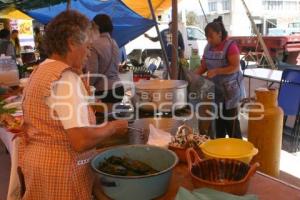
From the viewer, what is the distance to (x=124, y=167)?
1359mm

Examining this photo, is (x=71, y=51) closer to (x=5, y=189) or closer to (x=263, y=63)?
(x=5, y=189)

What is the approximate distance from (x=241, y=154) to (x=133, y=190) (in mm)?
477

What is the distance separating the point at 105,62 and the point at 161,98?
1.13m

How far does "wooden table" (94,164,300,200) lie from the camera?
1274 millimetres

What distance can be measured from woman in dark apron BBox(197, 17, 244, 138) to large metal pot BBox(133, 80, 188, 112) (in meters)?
0.95

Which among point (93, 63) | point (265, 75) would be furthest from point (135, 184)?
point (265, 75)

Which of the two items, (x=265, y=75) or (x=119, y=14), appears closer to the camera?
(x=265, y=75)

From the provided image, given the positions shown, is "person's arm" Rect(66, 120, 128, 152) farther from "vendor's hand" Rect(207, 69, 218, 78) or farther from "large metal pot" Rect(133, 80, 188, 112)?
"vendor's hand" Rect(207, 69, 218, 78)

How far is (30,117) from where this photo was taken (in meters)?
1.39

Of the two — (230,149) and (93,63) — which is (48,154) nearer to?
(230,149)

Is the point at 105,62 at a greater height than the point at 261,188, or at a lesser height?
greater

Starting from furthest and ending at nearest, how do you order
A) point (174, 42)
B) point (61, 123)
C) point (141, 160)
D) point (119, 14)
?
point (119, 14) < point (174, 42) < point (141, 160) < point (61, 123)

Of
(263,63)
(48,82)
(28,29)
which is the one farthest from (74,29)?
(28,29)

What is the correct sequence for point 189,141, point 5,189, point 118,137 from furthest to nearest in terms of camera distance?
point 5,189 → point 118,137 → point 189,141
